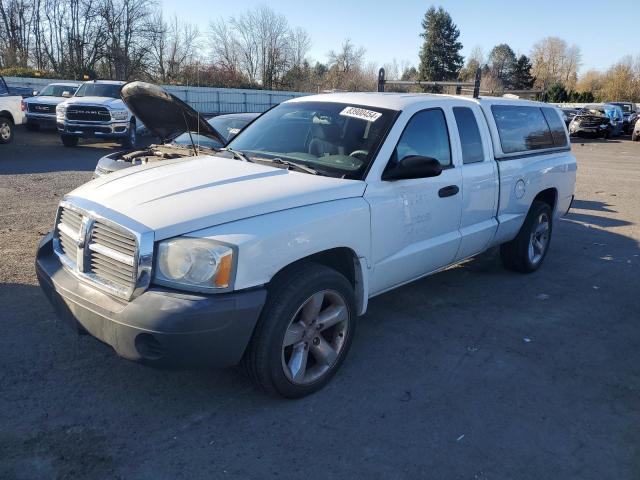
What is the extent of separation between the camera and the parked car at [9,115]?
1459 centimetres

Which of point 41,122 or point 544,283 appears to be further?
point 41,122

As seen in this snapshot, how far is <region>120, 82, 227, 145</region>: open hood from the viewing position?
215 inches

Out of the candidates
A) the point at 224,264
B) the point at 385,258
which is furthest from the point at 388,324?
the point at 224,264

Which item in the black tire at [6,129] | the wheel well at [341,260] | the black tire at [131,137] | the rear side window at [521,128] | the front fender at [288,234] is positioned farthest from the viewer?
the black tire at [131,137]

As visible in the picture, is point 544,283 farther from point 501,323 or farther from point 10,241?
point 10,241

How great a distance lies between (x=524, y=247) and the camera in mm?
5840

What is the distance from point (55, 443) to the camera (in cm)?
282

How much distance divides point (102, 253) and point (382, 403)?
74.6 inches

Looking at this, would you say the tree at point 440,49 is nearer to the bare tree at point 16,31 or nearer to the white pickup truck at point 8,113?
the bare tree at point 16,31

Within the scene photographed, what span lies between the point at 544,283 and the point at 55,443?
4837mm

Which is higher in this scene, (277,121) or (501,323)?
(277,121)

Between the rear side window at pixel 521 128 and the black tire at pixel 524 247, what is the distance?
68 centimetres

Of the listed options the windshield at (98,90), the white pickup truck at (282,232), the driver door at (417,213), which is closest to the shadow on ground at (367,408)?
the white pickup truck at (282,232)

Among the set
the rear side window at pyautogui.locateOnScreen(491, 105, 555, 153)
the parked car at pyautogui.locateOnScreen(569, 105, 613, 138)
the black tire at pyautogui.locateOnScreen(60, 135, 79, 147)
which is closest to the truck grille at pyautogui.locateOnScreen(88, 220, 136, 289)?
the rear side window at pyautogui.locateOnScreen(491, 105, 555, 153)
